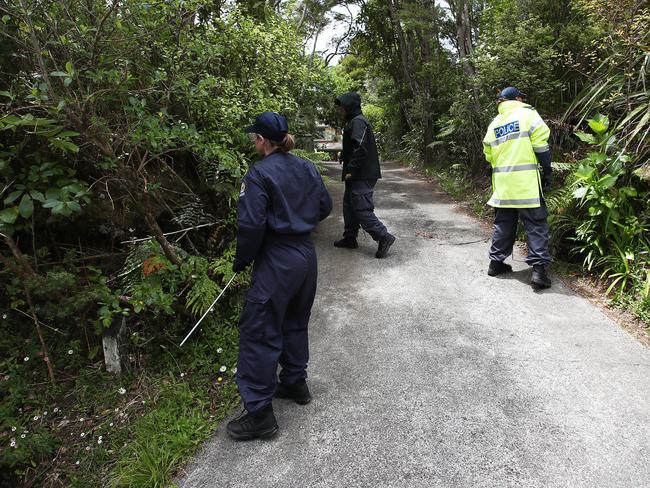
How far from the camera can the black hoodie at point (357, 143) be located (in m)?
5.29

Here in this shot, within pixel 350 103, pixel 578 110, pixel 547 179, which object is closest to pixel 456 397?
pixel 547 179

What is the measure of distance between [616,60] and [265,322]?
17.5 ft

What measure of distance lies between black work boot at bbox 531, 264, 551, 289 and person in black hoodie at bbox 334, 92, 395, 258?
1.78m

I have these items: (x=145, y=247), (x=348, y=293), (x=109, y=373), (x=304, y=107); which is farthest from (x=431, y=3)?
(x=109, y=373)

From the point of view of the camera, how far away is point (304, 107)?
7.07 meters

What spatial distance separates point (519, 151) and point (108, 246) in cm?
436

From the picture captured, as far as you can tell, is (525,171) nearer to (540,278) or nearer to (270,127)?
(540,278)

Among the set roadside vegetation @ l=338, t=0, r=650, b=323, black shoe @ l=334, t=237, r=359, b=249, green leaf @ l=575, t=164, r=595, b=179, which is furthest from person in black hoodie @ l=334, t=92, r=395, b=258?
green leaf @ l=575, t=164, r=595, b=179

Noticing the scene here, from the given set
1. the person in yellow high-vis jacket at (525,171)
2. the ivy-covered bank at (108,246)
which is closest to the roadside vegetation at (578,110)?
the person in yellow high-vis jacket at (525,171)

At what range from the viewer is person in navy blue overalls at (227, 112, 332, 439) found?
2602 mm

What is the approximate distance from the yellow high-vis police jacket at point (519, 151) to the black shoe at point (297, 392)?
306 centimetres

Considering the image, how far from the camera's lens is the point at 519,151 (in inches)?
178

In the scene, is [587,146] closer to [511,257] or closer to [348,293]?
[511,257]

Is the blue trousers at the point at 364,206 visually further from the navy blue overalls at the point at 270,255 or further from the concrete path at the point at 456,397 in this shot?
the navy blue overalls at the point at 270,255
